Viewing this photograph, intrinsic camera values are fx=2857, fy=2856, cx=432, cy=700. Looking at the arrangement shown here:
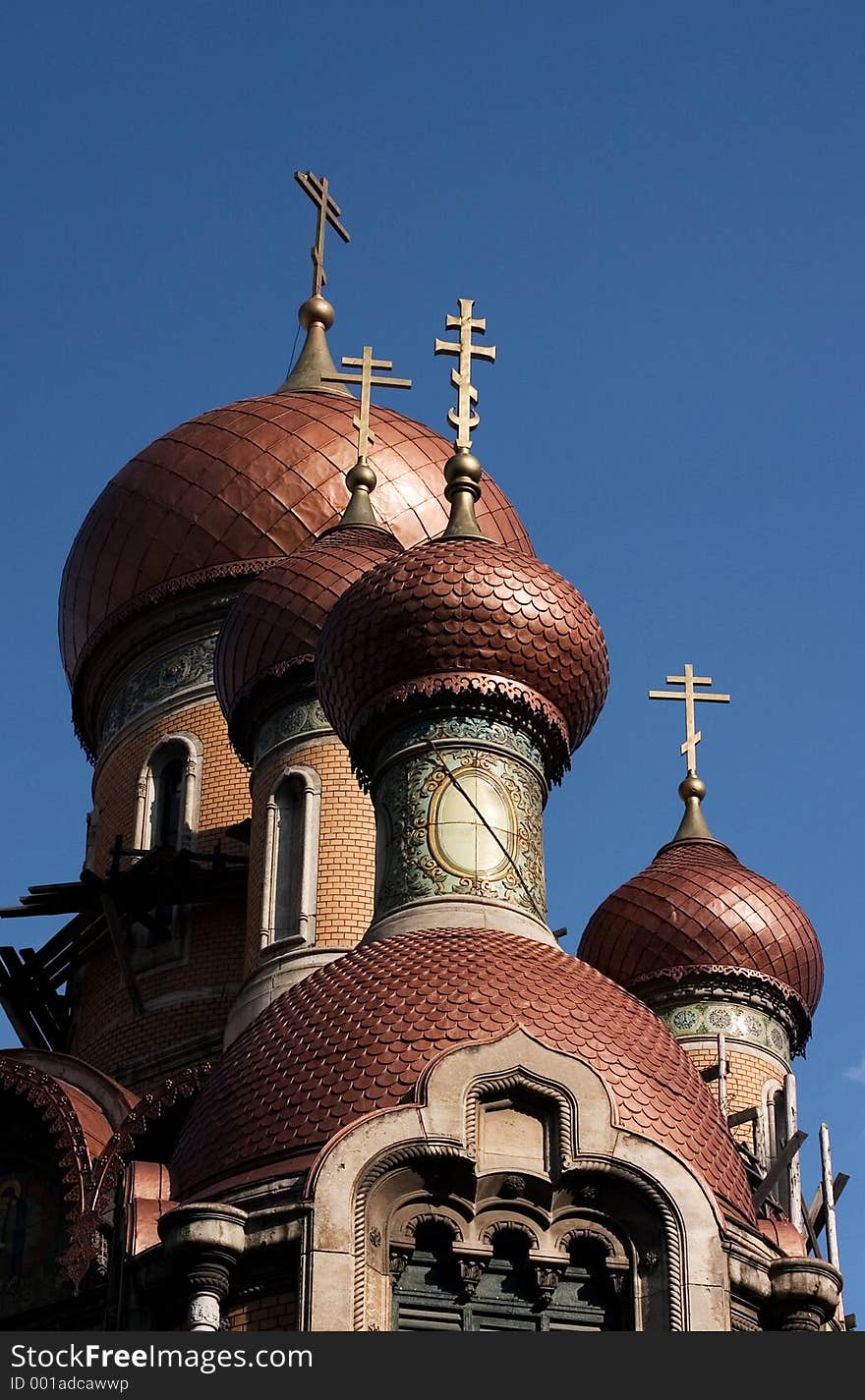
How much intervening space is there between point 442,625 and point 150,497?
688 centimetres

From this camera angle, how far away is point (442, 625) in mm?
14227

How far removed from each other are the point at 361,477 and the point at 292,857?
2.48 m

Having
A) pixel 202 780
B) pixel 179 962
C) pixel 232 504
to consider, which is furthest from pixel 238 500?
pixel 179 962

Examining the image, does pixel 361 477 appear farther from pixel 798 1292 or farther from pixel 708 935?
pixel 798 1292

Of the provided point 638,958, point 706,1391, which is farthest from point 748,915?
point 706,1391

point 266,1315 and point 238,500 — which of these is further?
point 238,500

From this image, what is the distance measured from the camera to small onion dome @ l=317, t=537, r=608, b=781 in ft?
46.6

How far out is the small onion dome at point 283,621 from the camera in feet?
57.8

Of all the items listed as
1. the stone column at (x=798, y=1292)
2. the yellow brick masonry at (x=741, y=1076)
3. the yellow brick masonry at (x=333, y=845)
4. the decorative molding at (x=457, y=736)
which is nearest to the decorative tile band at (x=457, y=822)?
the decorative molding at (x=457, y=736)

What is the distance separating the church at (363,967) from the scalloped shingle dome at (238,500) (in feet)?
0.11

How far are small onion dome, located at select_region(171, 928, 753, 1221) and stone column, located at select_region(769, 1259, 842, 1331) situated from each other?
37cm

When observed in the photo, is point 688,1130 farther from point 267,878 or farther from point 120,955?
point 120,955

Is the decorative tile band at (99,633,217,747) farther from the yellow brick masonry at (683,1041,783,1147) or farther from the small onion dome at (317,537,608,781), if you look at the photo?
the small onion dome at (317,537,608,781)

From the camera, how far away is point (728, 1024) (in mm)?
19891
